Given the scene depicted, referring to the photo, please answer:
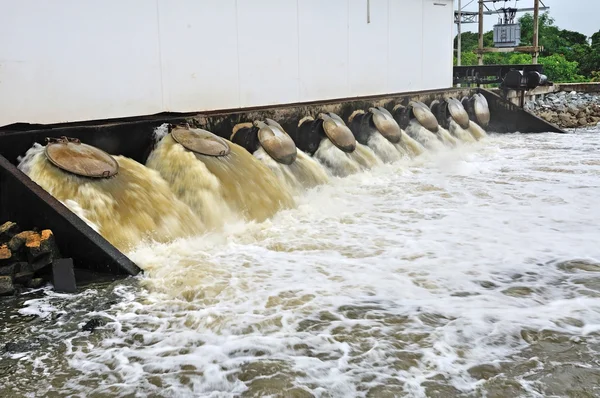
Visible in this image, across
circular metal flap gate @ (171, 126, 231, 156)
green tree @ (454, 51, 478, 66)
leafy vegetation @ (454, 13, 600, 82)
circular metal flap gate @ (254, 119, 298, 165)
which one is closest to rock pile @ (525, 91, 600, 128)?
leafy vegetation @ (454, 13, 600, 82)

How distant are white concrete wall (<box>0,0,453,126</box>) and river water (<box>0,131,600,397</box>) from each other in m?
2.22

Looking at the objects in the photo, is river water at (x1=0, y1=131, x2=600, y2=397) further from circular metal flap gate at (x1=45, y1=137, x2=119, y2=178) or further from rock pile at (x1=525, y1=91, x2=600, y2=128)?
rock pile at (x1=525, y1=91, x2=600, y2=128)

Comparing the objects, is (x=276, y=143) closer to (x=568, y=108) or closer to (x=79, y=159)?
(x=79, y=159)

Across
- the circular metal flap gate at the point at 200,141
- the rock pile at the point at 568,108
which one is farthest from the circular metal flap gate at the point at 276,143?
the rock pile at the point at 568,108

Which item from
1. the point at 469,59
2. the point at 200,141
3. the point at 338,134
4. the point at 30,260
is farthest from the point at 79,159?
the point at 469,59

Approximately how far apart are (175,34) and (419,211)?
3575 mm

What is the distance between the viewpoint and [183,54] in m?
7.54

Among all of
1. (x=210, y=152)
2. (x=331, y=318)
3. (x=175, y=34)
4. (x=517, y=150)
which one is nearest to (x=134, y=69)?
(x=175, y=34)

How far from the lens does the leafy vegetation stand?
28734mm

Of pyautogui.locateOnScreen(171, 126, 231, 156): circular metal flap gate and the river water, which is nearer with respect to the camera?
the river water

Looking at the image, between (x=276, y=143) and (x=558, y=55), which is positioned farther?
(x=558, y=55)

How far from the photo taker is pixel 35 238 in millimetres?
4172

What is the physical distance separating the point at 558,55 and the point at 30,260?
31116mm

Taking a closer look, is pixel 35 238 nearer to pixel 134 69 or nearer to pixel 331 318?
pixel 331 318
